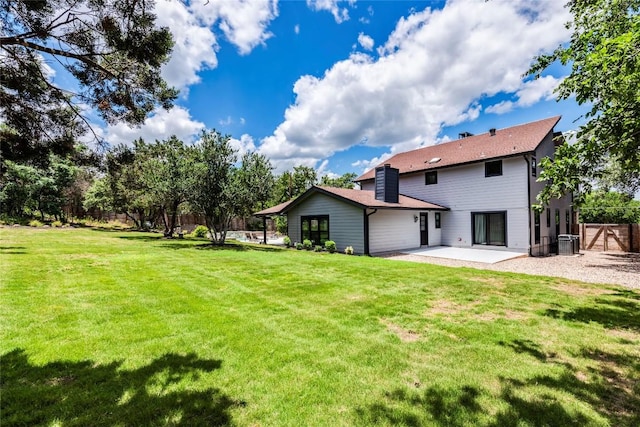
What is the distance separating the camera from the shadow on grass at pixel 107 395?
2.30 meters

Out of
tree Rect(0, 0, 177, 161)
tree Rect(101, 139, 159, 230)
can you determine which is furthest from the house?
tree Rect(101, 139, 159, 230)

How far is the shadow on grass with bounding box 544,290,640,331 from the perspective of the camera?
4730 millimetres

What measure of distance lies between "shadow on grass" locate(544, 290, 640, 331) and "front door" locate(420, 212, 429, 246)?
10.9 m

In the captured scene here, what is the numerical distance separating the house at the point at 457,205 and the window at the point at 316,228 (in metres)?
0.06

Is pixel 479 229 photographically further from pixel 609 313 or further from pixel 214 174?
pixel 214 174

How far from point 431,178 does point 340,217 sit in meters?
6.77

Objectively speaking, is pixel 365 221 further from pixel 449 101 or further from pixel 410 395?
pixel 410 395

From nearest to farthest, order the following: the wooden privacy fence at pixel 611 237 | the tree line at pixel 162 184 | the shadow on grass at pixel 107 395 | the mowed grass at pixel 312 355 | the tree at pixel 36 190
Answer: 1. the shadow on grass at pixel 107 395
2. the mowed grass at pixel 312 355
3. the wooden privacy fence at pixel 611 237
4. the tree line at pixel 162 184
5. the tree at pixel 36 190

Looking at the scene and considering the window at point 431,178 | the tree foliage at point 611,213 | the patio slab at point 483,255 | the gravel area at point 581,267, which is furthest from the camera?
the tree foliage at point 611,213

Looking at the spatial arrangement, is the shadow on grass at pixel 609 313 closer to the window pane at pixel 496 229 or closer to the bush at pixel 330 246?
the window pane at pixel 496 229

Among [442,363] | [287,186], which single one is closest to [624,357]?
[442,363]

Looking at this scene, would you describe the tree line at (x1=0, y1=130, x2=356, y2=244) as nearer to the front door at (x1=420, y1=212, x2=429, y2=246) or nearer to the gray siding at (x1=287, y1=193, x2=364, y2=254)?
the gray siding at (x1=287, y1=193, x2=364, y2=254)

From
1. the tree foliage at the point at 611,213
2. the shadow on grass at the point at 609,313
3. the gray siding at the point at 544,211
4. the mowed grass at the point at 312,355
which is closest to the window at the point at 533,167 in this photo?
the gray siding at the point at 544,211

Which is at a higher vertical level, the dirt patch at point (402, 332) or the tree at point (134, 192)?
the tree at point (134, 192)
